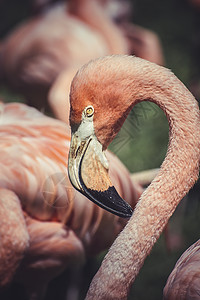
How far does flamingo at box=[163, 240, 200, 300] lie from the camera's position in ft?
5.87

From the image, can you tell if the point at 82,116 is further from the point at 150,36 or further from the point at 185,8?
the point at 185,8

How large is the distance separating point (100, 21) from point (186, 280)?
3273 mm

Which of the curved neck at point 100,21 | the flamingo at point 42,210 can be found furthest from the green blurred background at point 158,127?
the curved neck at point 100,21

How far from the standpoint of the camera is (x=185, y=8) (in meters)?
6.66

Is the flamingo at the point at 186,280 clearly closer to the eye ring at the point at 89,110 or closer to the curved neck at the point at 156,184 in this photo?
the curved neck at the point at 156,184

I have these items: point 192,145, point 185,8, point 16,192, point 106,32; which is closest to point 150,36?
point 106,32

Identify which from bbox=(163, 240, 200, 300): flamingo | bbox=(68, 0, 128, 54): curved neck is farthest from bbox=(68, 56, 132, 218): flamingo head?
bbox=(68, 0, 128, 54): curved neck

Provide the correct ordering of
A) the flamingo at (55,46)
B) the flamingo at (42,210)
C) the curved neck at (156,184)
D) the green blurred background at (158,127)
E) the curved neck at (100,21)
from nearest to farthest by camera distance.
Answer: the curved neck at (156,184), the flamingo at (42,210), the green blurred background at (158,127), the flamingo at (55,46), the curved neck at (100,21)

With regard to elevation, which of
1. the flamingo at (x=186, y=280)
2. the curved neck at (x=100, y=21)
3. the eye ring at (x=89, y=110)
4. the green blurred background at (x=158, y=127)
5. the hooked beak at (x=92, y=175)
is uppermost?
the eye ring at (x=89, y=110)

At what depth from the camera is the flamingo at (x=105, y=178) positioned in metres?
1.90

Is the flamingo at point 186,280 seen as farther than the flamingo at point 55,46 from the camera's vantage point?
No

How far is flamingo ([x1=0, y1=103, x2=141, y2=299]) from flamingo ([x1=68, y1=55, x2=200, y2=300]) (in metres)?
0.44

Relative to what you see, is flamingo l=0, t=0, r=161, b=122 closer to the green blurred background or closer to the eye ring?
the green blurred background

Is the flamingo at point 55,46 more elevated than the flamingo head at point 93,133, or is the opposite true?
the flamingo head at point 93,133
